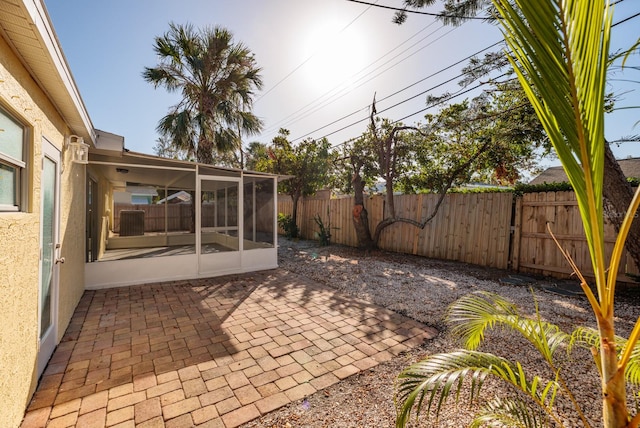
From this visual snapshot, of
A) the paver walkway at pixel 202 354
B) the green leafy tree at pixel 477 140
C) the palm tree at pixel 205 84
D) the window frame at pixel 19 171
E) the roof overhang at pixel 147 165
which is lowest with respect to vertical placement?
the paver walkway at pixel 202 354

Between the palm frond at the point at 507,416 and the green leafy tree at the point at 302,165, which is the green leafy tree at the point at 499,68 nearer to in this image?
the palm frond at the point at 507,416

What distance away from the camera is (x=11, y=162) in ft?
6.21

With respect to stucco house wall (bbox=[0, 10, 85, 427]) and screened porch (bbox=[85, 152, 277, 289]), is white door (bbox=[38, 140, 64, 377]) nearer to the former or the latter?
stucco house wall (bbox=[0, 10, 85, 427])

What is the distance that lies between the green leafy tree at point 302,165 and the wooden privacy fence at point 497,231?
11.1ft

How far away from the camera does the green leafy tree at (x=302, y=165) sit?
12.1 metres

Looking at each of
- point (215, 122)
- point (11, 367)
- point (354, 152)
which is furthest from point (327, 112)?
point (11, 367)

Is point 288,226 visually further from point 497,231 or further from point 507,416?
point 507,416

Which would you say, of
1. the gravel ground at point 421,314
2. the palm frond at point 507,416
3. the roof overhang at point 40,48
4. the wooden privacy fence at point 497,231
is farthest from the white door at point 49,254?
the wooden privacy fence at point 497,231

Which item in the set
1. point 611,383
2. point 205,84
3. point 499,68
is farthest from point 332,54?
point 611,383

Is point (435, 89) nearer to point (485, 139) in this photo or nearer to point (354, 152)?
point (485, 139)

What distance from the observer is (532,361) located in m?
2.75

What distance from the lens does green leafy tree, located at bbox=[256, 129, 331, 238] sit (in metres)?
12.1

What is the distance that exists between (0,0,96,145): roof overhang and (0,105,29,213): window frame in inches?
17.2

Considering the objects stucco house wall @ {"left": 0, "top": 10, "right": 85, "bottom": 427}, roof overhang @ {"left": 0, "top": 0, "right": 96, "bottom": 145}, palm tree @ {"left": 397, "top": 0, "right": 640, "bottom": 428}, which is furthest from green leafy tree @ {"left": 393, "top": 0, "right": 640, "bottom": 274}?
stucco house wall @ {"left": 0, "top": 10, "right": 85, "bottom": 427}
